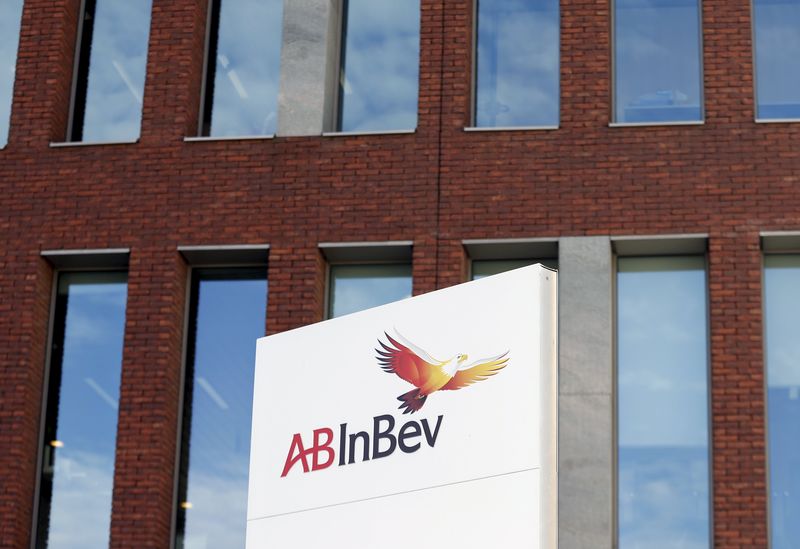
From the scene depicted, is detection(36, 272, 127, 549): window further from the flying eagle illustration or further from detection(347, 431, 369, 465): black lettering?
the flying eagle illustration

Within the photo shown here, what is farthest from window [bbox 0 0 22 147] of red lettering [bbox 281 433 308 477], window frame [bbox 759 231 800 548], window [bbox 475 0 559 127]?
window frame [bbox 759 231 800 548]

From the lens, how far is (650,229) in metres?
20.9

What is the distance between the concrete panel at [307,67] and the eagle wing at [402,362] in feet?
16.1

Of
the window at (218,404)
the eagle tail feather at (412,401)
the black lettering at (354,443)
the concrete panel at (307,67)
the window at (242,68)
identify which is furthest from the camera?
the window at (242,68)

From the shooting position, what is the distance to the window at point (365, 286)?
71.7ft

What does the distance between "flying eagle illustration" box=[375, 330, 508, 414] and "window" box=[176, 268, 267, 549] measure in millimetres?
4107

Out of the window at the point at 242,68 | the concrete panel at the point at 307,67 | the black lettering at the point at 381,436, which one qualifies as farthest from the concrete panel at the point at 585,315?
the window at the point at 242,68

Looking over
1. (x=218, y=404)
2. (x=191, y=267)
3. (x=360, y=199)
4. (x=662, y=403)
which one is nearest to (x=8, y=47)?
(x=191, y=267)

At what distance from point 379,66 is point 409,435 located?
6.95 m

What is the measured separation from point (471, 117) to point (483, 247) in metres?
1.73

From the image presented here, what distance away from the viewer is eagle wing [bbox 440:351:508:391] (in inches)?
646

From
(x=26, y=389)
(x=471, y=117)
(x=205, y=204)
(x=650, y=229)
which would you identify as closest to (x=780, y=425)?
(x=650, y=229)

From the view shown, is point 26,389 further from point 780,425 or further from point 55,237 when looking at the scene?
point 780,425

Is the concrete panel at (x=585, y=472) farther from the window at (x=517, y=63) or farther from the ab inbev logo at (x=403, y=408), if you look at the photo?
the window at (x=517, y=63)
